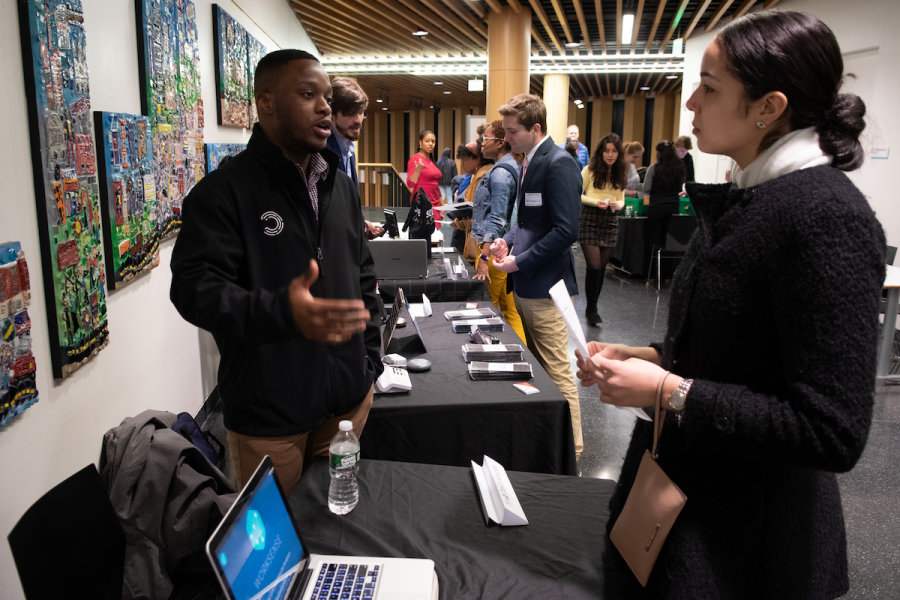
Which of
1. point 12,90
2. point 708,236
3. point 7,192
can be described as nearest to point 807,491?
point 708,236

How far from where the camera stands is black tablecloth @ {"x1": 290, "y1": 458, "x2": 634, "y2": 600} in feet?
3.65

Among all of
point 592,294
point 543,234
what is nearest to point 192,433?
point 543,234

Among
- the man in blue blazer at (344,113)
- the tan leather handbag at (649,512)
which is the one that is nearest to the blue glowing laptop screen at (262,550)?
the tan leather handbag at (649,512)

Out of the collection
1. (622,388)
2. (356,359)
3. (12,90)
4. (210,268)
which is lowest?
(356,359)

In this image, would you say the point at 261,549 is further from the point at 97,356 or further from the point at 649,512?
the point at 97,356

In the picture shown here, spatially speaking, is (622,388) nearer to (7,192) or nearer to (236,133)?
(7,192)

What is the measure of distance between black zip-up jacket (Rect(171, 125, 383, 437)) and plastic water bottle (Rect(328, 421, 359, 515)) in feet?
0.62

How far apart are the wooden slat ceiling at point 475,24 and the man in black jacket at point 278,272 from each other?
611 cm

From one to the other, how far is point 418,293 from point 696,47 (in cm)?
846

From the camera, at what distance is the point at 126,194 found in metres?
2.41

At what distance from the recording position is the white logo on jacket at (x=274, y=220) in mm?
1460

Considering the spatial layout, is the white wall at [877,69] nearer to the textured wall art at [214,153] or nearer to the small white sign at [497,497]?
the textured wall art at [214,153]

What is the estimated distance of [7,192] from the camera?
161cm

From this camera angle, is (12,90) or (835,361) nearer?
(835,361)
